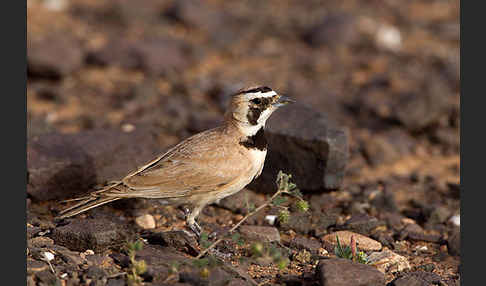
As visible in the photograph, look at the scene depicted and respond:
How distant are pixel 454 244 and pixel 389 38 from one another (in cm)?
689

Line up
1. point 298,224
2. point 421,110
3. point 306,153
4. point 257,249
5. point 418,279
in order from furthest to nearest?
point 421,110
point 306,153
point 298,224
point 418,279
point 257,249

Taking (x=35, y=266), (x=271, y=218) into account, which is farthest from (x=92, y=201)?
(x=271, y=218)

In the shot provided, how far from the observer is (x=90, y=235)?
5.69 metres

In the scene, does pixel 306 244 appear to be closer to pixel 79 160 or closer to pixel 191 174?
pixel 191 174

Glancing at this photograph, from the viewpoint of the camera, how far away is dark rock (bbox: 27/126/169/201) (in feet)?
22.9

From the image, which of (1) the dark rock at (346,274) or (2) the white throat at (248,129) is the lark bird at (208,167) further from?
(1) the dark rock at (346,274)

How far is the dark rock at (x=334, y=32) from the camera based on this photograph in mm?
12680

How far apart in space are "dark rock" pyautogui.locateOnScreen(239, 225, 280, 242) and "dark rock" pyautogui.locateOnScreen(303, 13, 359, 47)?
22.6 feet

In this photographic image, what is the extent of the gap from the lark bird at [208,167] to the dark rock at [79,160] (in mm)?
1177

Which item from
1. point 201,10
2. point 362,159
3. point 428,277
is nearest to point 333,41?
point 201,10

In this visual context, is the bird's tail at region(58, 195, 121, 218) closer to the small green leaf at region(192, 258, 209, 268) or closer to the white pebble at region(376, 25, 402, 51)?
the small green leaf at region(192, 258, 209, 268)

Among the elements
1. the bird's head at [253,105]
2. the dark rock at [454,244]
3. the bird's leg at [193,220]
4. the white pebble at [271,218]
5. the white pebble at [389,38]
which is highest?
the white pebble at [389,38]

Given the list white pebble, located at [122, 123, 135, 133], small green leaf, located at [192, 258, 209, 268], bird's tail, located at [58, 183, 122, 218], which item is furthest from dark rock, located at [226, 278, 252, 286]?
white pebble, located at [122, 123, 135, 133]

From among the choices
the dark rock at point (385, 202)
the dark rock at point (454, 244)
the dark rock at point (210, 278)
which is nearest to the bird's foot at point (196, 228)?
the dark rock at point (210, 278)
